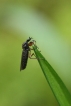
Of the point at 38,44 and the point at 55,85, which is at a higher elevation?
the point at 38,44

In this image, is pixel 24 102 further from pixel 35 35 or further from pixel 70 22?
pixel 70 22

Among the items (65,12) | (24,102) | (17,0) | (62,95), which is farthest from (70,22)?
(62,95)

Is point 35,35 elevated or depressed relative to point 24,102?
elevated

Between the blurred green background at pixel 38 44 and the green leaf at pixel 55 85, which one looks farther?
the blurred green background at pixel 38 44

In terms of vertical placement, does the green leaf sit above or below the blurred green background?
below

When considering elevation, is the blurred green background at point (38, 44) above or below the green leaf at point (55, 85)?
above

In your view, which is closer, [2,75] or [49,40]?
[49,40]

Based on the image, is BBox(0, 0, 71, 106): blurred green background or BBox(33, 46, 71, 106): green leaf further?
BBox(0, 0, 71, 106): blurred green background

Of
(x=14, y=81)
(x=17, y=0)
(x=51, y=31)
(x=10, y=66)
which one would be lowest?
(x=14, y=81)
